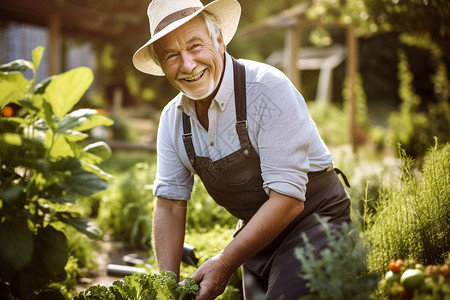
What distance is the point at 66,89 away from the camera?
5.43ft

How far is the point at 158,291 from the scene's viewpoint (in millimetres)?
1882

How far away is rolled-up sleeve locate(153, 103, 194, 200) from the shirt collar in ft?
0.37

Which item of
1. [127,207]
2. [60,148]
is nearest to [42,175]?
[60,148]

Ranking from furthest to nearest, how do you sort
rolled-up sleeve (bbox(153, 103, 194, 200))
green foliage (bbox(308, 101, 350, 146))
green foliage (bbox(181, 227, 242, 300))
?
green foliage (bbox(308, 101, 350, 146)) → green foliage (bbox(181, 227, 242, 300)) → rolled-up sleeve (bbox(153, 103, 194, 200))

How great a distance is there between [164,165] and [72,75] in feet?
2.85

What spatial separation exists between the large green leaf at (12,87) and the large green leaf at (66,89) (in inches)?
5.2

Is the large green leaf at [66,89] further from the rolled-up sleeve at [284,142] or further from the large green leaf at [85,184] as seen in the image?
the rolled-up sleeve at [284,142]

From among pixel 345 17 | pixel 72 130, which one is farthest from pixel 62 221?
pixel 345 17

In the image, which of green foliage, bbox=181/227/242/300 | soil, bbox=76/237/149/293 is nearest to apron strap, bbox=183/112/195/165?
green foliage, bbox=181/227/242/300

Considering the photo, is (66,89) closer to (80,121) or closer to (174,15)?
(80,121)

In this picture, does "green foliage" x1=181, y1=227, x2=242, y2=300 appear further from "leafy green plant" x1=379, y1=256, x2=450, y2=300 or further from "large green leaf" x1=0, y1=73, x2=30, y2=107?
"large green leaf" x1=0, y1=73, x2=30, y2=107

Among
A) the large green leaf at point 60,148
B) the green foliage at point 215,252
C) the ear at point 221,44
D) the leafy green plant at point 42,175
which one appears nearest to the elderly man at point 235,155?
the ear at point 221,44

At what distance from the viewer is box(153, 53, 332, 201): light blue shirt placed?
1.99m

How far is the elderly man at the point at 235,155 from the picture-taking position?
199 cm
